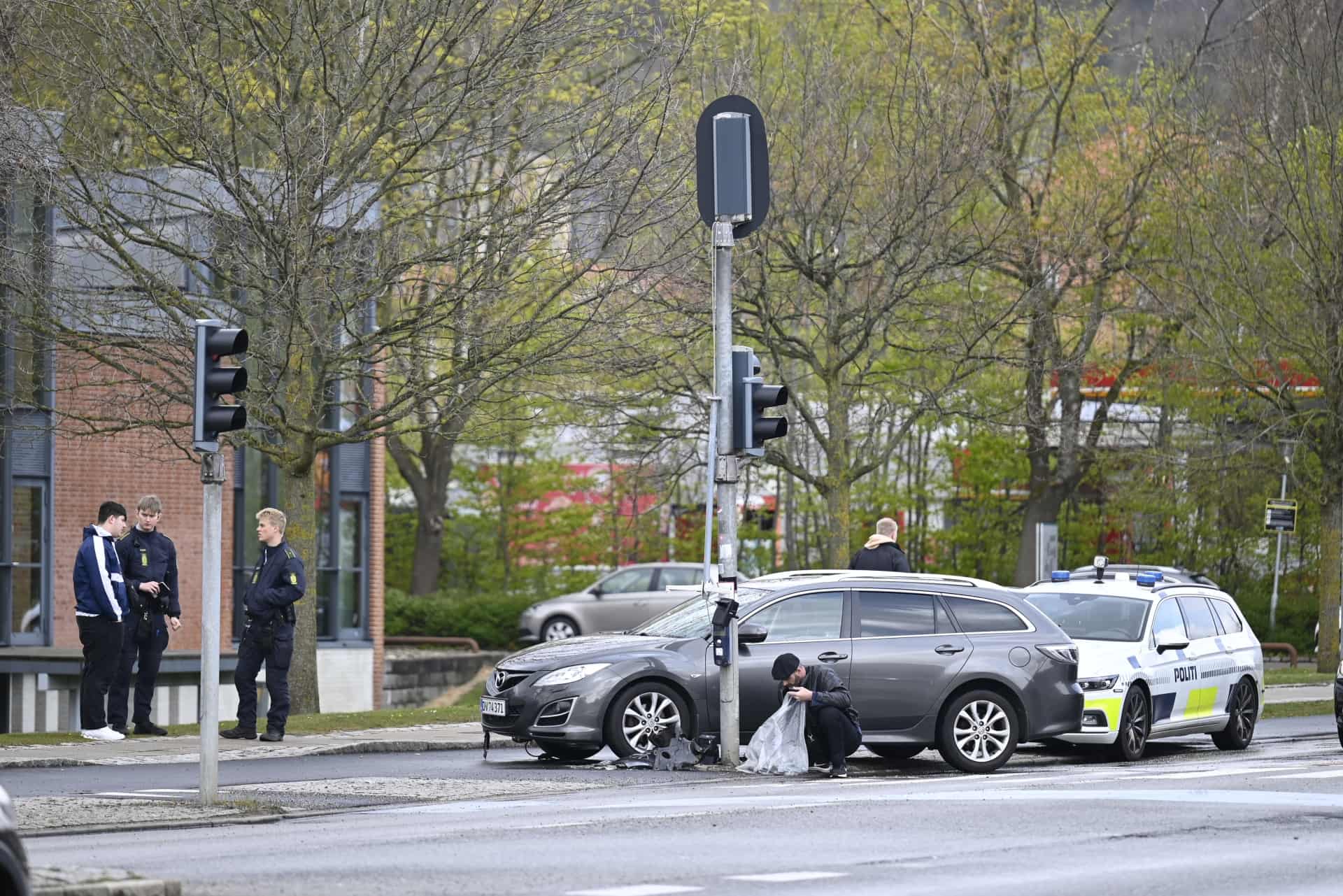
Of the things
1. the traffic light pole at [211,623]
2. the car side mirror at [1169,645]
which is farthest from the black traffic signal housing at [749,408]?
the traffic light pole at [211,623]

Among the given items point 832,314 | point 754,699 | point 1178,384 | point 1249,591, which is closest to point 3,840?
point 754,699

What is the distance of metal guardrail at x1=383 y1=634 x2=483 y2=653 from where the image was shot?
3856 centimetres

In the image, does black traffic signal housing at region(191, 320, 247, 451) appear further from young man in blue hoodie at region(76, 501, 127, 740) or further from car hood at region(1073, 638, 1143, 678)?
car hood at region(1073, 638, 1143, 678)

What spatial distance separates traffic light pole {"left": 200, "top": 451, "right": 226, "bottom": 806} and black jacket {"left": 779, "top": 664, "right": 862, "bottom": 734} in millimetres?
4829

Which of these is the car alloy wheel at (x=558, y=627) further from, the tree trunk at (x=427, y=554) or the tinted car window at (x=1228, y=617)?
the tinted car window at (x=1228, y=617)

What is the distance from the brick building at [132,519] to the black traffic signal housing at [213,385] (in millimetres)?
8890

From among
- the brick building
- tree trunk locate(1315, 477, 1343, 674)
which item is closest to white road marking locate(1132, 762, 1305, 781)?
the brick building

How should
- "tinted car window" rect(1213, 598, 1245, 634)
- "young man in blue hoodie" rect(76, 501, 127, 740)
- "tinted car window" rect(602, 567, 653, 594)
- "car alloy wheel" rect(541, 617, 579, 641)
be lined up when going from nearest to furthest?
1. "young man in blue hoodie" rect(76, 501, 127, 740)
2. "tinted car window" rect(1213, 598, 1245, 634)
3. "tinted car window" rect(602, 567, 653, 594)
4. "car alloy wheel" rect(541, 617, 579, 641)

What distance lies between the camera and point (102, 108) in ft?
68.5

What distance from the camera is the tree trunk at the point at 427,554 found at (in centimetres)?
4466

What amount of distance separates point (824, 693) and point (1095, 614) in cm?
429

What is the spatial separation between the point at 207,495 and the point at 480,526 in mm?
33254

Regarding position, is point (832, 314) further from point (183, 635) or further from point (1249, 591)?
point (1249, 591)

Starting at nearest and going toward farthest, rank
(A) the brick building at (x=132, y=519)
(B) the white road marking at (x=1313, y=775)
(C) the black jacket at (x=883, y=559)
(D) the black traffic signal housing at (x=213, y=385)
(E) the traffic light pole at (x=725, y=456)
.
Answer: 1. (D) the black traffic signal housing at (x=213, y=385)
2. (B) the white road marking at (x=1313, y=775)
3. (E) the traffic light pole at (x=725, y=456)
4. (C) the black jacket at (x=883, y=559)
5. (A) the brick building at (x=132, y=519)
